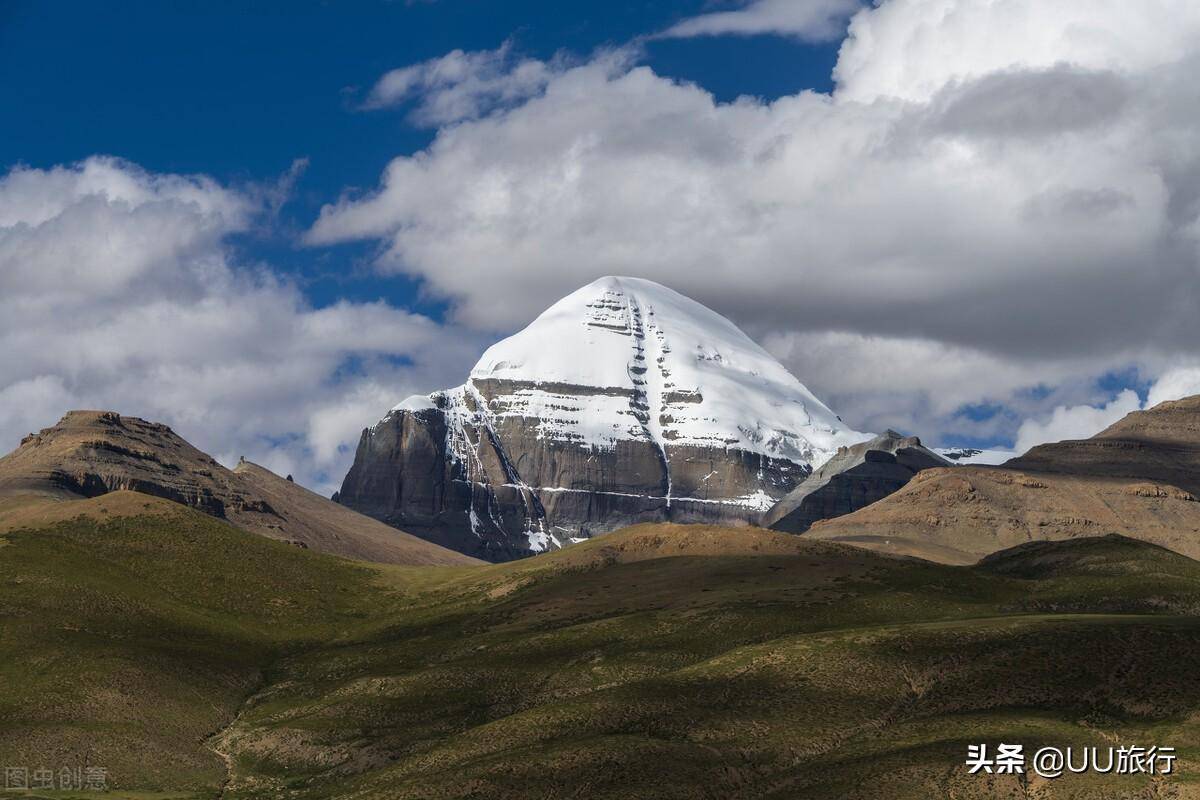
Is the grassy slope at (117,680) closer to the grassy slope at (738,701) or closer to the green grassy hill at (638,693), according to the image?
the green grassy hill at (638,693)

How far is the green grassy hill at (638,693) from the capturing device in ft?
392

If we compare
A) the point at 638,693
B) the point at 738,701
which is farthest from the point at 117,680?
the point at 738,701

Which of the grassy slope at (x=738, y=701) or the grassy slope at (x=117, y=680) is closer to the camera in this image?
the grassy slope at (x=738, y=701)

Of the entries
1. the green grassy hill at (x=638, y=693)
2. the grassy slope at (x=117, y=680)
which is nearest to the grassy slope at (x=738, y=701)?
the green grassy hill at (x=638, y=693)

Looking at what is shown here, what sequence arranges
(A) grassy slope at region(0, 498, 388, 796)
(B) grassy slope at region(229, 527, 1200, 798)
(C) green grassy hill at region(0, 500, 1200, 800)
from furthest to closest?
(A) grassy slope at region(0, 498, 388, 796) < (C) green grassy hill at region(0, 500, 1200, 800) < (B) grassy slope at region(229, 527, 1200, 798)

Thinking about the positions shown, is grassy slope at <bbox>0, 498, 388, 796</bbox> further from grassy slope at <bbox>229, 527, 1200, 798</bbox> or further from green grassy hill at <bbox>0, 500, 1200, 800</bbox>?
grassy slope at <bbox>229, 527, 1200, 798</bbox>

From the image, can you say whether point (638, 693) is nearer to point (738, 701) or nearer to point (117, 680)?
point (738, 701)

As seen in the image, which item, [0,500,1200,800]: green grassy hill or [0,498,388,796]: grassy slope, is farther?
[0,498,388,796]: grassy slope

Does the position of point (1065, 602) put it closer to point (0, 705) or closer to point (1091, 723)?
point (1091, 723)

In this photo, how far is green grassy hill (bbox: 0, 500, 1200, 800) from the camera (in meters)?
120

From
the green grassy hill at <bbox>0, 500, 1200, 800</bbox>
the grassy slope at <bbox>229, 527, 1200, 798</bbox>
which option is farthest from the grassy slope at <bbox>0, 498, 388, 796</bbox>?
the grassy slope at <bbox>229, 527, 1200, 798</bbox>

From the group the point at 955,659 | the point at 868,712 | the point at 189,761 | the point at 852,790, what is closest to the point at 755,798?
the point at 852,790

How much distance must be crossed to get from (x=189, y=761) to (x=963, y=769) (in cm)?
7338

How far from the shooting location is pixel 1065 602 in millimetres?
188375
